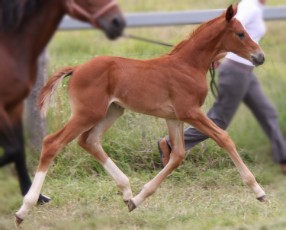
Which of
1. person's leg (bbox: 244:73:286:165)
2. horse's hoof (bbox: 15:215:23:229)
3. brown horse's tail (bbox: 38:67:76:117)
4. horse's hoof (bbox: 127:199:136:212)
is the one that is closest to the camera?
horse's hoof (bbox: 15:215:23:229)

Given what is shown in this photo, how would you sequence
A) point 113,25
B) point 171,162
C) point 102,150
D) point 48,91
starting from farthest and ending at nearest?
point 102,150, point 171,162, point 48,91, point 113,25

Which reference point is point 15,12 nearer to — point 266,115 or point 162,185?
point 162,185

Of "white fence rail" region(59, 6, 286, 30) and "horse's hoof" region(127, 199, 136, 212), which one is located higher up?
"white fence rail" region(59, 6, 286, 30)

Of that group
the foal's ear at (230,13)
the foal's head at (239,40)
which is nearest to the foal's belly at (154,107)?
the foal's head at (239,40)

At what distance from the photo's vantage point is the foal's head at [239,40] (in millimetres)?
7031

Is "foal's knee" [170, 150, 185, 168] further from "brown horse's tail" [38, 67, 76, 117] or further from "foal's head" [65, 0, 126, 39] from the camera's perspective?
"foal's head" [65, 0, 126, 39]

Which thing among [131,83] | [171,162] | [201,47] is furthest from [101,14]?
[171,162]

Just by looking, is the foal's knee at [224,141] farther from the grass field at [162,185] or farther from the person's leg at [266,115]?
the person's leg at [266,115]

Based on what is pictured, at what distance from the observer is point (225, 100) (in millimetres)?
7488

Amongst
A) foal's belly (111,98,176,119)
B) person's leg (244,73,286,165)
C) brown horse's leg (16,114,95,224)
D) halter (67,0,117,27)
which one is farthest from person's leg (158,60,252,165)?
halter (67,0,117,27)

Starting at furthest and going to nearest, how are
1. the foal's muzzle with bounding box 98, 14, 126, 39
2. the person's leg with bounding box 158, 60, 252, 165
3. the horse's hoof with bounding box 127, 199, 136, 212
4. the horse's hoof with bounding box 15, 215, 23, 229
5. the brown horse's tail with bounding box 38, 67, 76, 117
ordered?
the person's leg with bounding box 158, 60, 252, 165 < the brown horse's tail with bounding box 38, 67, 76, 117 < the horse's hoof with bounding box 127, 199, 136, 212 < the horse's hoof with bounding box 15, 215, 23, 229 < the foal's muzzle with bounding box 98, 14, 126, 39

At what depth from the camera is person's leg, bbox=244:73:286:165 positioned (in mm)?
7582

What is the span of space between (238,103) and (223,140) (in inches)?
27.7

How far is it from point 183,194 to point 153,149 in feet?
2.40
